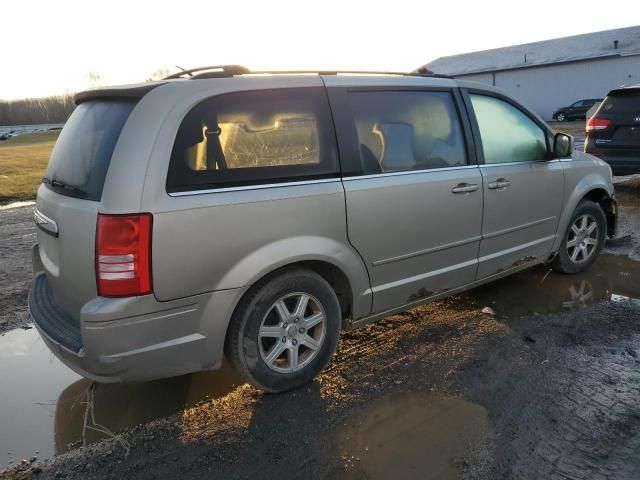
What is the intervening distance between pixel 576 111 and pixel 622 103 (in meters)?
27.3

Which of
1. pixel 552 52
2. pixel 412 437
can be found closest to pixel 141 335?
pixel 412 437

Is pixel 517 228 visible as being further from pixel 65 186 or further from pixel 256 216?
pixel 65 186

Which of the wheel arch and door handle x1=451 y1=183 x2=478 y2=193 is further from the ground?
door handle x1=451 y1=183 x2=478 y2=193

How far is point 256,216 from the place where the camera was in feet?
9.00

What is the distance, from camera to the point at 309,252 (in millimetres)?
2939

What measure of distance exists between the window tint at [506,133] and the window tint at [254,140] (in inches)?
60.5

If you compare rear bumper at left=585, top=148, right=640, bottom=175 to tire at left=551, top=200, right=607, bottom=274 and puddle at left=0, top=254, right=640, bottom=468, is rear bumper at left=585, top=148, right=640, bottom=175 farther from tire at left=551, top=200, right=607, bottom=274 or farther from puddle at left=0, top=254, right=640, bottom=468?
puddle at left=0, top=254, right=640, bottom=468

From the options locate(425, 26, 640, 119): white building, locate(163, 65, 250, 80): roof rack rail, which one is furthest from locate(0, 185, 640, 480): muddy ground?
locate(425, 26, 640, 119): white building

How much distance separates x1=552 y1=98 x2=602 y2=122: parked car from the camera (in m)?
31.7

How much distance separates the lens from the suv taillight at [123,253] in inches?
95.7

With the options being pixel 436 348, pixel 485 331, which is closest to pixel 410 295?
pixel 436 348

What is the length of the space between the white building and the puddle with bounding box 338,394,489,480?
114ft

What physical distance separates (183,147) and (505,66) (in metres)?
45.6

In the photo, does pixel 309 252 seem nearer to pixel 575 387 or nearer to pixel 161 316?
pixel 161 316
